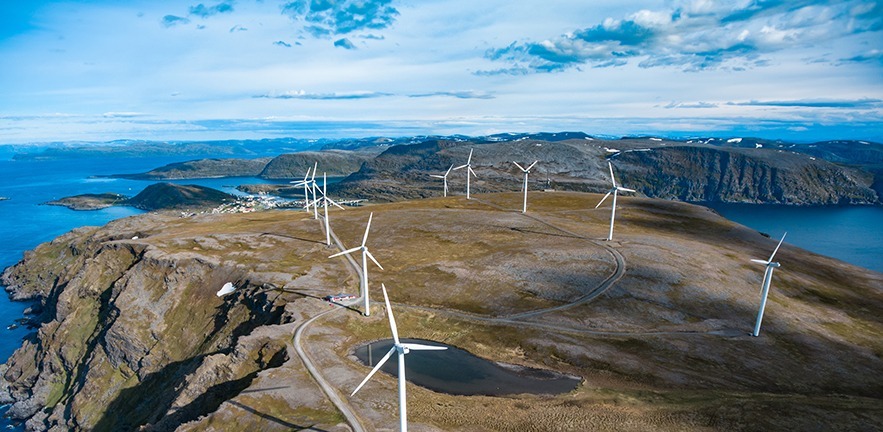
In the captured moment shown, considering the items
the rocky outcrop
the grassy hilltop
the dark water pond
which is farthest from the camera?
the rocky outcrop

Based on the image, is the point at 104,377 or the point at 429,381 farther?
the point at 104,377

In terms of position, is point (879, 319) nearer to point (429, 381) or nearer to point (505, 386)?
point (505, 386)

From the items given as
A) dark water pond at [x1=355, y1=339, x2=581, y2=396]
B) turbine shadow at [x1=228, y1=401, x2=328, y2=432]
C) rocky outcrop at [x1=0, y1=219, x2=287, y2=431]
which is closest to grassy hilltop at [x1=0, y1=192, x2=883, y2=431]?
turbine shadow at [x1=228, y1=401, x2=328, y2=432]

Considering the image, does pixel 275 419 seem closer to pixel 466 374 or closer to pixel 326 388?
pixel 326 388

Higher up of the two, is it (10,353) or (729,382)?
(729,382)

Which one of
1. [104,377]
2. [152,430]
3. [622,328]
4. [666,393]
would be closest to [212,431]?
[152,430]

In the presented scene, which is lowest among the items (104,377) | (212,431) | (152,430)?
(104,377)

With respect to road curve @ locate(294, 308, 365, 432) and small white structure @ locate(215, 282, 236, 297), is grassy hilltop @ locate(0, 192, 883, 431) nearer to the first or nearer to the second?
road curve @ locate(294, 308, 365, 432)
